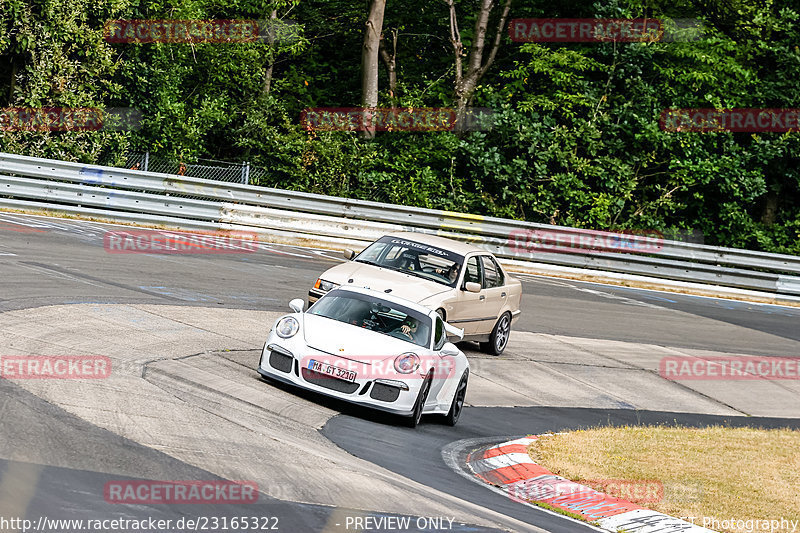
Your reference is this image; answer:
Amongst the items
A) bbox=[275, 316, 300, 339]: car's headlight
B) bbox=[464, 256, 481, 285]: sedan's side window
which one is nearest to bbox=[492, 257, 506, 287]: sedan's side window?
bbox=[464, 256, 481, 285]: sedan's side window

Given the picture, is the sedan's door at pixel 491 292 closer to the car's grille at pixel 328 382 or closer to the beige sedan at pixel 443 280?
the beige sedan at pixel 443 280

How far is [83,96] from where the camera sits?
24797 millimetres

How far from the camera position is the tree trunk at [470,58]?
2914 cm

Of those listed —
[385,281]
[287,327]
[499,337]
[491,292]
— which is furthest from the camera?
[499,337]

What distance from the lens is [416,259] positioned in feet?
48.8

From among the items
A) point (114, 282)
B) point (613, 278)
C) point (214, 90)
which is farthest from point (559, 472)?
point (214, 90)

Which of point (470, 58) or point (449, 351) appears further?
point (470, 58)

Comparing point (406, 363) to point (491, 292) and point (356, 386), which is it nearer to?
point (356, 386)

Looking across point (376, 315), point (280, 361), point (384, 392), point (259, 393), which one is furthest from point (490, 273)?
point (259, 393)

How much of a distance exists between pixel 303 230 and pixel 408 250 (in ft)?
28.7

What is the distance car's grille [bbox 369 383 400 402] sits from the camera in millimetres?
10375

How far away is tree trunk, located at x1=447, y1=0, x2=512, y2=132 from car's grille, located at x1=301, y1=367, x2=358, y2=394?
19.4m

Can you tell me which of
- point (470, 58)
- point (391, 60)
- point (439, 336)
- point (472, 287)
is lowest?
point (439, 336)

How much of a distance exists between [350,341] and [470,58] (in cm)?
2044
